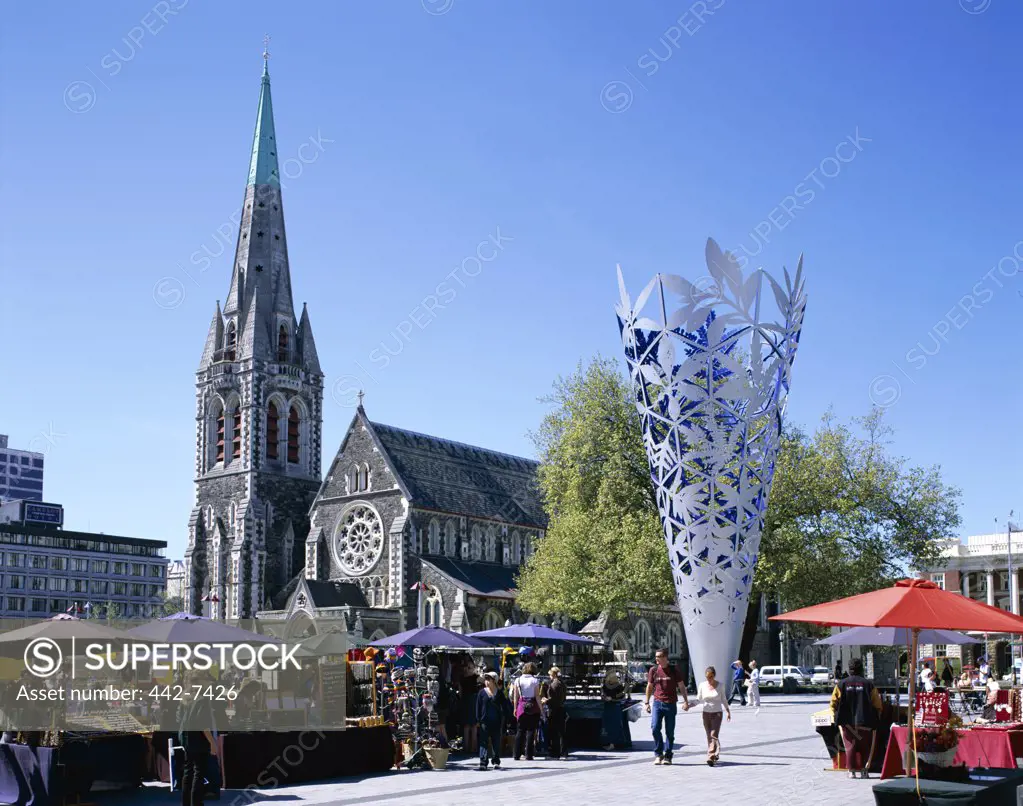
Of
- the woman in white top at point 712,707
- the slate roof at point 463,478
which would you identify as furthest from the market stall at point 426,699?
the slate roof at point 463,478

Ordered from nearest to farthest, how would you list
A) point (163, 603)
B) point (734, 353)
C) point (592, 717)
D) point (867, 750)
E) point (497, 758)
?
point (867, 750), point (497, 758), point (592, 717), point (734, 353), point (163, 603)

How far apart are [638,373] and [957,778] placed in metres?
17.9

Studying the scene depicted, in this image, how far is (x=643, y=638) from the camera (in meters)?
70.8

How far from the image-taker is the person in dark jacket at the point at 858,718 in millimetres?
18719

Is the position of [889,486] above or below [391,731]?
above

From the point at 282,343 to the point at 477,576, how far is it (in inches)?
801

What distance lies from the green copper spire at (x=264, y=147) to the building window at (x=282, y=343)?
940 centimetres

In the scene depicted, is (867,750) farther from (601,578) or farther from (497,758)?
(601,578)

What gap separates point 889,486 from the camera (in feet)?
152

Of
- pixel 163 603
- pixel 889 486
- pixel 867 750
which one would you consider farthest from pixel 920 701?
pixel 163 603

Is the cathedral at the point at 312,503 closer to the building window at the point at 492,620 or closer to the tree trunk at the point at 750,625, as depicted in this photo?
the building window at the point at 492,620

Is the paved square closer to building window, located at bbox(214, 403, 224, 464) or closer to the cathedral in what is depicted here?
the cathedral

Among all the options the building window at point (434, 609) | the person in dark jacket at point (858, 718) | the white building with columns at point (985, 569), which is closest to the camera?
the person in dark jacket at point (858, 718)

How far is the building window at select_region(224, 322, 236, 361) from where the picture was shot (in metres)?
73.9
